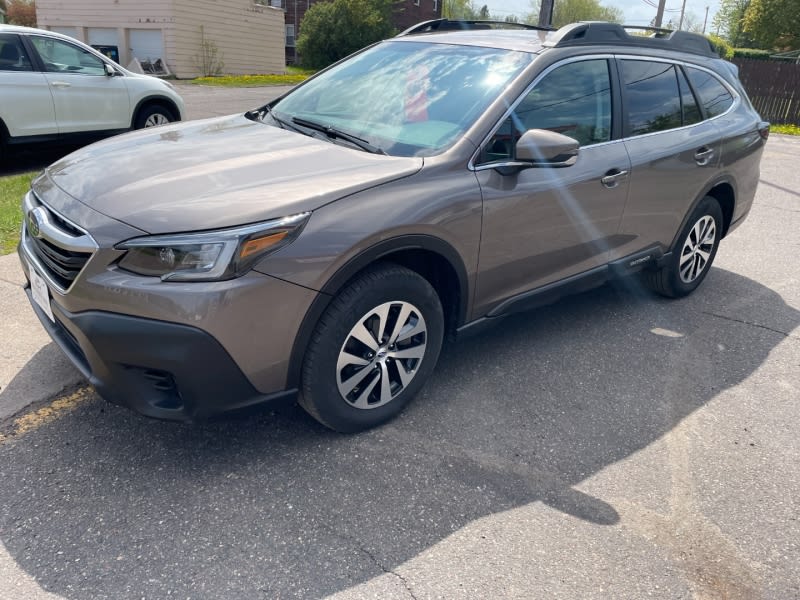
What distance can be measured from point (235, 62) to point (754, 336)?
3039 cm

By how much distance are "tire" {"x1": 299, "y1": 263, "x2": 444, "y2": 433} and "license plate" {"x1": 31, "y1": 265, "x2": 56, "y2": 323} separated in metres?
1.08

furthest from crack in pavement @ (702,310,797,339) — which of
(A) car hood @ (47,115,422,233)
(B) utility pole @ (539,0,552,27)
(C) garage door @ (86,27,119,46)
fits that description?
(C) garage door @ (86,27,119,46)

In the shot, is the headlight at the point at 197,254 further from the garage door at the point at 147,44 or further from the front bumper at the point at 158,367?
the garage door at the point at 147,44

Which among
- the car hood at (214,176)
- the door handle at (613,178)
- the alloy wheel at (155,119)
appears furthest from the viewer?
the alloy wheel at (155,119)

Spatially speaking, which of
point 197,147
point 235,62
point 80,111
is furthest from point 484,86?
point 235,62

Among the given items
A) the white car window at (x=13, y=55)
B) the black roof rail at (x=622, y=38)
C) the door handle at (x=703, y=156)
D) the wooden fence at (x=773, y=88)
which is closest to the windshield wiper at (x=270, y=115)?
the black roof rail at (x=622, y=38)

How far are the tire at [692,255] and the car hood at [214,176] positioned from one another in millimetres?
2539

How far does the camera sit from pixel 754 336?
458cm

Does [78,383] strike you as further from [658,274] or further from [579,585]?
[658,274]

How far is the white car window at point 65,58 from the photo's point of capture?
774cm

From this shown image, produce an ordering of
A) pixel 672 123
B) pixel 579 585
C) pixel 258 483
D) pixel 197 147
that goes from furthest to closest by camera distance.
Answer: pixel 672 123 → pixel 197 147 → pixel 258 483 → pixel 579 585

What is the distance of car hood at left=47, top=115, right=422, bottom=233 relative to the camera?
2.57 m

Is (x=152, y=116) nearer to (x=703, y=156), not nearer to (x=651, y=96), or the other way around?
(x=651, y=96)

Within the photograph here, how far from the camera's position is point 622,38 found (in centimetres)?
412
